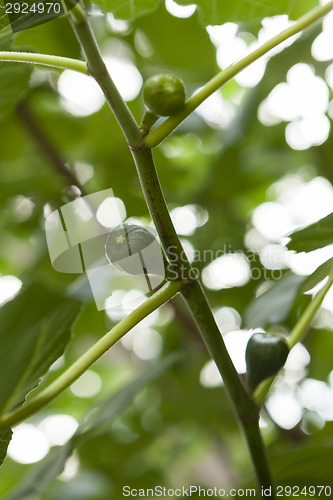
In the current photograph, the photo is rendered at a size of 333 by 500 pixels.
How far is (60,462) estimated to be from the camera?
672 millimetres

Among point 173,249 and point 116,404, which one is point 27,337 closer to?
point 173,249

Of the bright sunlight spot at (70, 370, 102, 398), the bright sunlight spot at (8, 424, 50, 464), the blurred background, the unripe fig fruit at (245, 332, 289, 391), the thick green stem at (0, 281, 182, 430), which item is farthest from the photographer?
the bright sunlight spot at (70, 370, 102, 398)

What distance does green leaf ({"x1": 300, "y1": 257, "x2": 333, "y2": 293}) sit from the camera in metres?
0.55

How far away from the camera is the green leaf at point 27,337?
394 millimetres

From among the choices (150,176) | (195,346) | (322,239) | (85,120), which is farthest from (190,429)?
(150,176)

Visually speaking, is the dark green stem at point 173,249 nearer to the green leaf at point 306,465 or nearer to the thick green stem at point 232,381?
the thick green stem at point 232,381

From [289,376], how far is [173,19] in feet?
2.42

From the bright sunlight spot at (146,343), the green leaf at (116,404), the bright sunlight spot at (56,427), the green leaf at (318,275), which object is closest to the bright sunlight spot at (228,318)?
the green leaf at (116,404)

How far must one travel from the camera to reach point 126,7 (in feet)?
1.79

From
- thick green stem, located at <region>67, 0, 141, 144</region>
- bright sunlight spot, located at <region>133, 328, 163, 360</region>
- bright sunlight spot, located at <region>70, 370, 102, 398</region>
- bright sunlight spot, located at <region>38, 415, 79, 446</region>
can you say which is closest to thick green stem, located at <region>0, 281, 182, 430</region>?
thick green stem, located at <region>67, 0, 141, 144</region>

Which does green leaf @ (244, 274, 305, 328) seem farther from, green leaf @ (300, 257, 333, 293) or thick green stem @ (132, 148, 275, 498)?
thick green stem @ (132, 148, 275, 498)

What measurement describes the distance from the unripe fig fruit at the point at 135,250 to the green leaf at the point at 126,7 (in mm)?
229

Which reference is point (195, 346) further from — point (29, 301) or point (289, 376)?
point (29, 301)

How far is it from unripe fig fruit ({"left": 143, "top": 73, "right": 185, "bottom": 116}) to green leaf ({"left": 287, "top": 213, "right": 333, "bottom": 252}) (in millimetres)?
185
